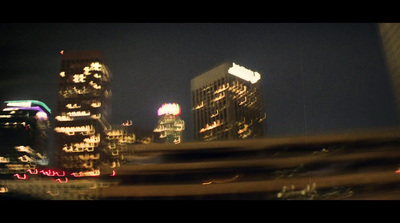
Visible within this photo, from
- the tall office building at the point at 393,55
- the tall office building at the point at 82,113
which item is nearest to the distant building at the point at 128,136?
the tall office building at the point at 82,113

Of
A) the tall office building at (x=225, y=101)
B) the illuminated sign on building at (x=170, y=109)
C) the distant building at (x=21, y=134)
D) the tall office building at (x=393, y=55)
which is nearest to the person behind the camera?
the tall office building at (x=393, y=55)

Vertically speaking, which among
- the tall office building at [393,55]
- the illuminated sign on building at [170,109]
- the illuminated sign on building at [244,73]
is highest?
the illuminated sign on building at [244,73]

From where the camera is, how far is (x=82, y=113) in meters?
60.3

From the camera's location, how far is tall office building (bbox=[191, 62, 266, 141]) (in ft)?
151

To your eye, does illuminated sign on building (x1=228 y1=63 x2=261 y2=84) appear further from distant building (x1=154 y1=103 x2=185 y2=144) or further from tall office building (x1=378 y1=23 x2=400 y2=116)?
tall office building (x1=378 y1=23 x2=400 y2=116)

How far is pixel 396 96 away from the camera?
1228cm

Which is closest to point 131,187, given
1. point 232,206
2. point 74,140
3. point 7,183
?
point 232,206

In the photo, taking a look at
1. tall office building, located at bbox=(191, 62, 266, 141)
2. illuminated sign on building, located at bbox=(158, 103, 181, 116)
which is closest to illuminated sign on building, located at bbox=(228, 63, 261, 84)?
tall office building, located at bbox=(191, 62, 266, 141)

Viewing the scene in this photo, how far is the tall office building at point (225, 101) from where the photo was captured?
46.2 meters

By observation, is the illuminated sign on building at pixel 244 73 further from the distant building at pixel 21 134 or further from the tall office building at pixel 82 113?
the distant building at pixel 21 134

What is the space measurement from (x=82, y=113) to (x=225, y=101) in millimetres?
27516

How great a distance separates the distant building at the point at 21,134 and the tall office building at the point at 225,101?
30806 mm

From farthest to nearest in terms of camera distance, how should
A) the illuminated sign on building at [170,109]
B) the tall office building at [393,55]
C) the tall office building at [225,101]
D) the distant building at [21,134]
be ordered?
1. the distant building at [21,134]
2. the illuminated sign on building at [170,109]
3. the tall office building at [225,101]
4. the tall office building at [393,55]

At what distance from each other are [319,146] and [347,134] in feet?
3.01
